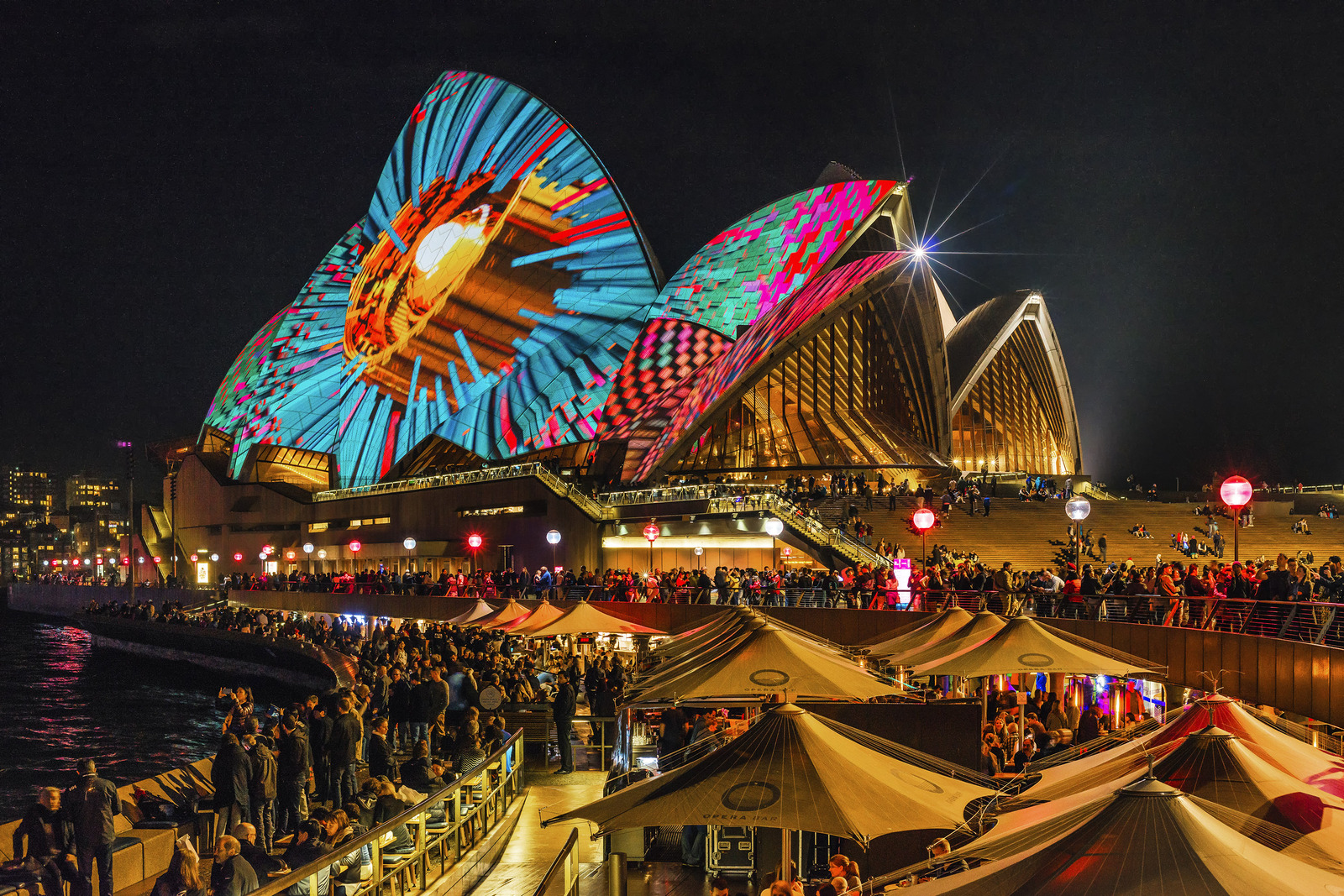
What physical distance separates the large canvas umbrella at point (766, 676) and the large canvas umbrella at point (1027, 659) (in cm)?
111

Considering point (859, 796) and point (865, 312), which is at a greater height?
point (865, 312)

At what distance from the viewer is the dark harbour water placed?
71.0 ft

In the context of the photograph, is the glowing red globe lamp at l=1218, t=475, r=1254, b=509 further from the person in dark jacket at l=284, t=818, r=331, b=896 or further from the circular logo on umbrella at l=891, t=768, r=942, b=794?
the person in dark jacket at l=284, t=818, r=331, b=896

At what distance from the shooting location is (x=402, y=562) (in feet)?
150

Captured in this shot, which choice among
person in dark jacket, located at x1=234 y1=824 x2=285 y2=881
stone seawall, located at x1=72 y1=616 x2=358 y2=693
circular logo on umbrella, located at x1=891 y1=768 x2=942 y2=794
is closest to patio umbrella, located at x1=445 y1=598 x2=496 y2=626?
stone seawall, located at x1=72 y1=616 x2=358 y2=693

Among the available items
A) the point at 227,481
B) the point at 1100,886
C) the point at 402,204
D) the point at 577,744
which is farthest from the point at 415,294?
the point at 1100,886

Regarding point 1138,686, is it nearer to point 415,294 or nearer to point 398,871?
point 398,871

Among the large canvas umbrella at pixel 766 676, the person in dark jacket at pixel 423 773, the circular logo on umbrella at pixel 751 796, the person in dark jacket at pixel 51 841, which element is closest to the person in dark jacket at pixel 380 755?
the person in dark jacket at pixel 423 773

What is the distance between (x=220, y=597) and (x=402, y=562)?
843cm

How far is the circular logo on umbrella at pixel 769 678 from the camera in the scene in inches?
355

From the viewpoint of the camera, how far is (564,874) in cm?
579

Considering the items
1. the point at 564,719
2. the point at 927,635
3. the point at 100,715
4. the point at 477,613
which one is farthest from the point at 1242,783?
the point at 100,715

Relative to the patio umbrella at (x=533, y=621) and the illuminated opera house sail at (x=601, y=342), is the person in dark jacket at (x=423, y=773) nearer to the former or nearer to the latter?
the patio umbrella at (x=533, y=621)

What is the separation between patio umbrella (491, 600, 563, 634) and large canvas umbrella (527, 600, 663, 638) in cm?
18
